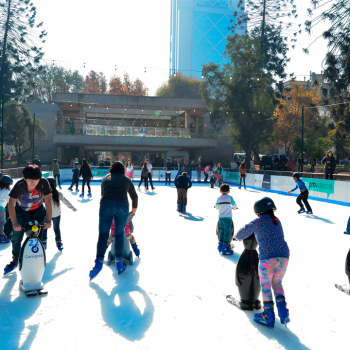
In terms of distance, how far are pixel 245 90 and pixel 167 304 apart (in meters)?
35.5

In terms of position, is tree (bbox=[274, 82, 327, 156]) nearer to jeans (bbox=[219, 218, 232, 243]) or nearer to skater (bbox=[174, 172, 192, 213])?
skater (bbox=[174, 172, 192, 213])

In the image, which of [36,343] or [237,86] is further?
[237,86]

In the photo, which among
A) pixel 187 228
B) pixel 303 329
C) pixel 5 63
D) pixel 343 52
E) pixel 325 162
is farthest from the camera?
pixel 5 63

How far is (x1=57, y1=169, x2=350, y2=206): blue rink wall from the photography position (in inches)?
603

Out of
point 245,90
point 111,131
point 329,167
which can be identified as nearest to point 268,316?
point 329,167

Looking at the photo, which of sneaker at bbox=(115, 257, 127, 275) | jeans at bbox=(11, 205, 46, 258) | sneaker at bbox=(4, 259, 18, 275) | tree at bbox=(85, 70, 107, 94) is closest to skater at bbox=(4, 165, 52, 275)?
jeans at bbox=(11, 205, 46, 258)

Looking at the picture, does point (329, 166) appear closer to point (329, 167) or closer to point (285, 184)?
point (329, 167)

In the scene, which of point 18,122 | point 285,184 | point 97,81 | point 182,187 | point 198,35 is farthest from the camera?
point 198,35

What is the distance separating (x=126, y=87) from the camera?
6084 centimetres

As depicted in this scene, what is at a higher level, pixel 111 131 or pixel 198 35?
pixel 198 35

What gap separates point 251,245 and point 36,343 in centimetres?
225

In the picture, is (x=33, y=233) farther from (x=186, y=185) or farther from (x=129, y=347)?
(x=186, y=185)

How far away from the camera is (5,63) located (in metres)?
36.2

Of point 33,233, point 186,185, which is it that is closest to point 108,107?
point 186,185
